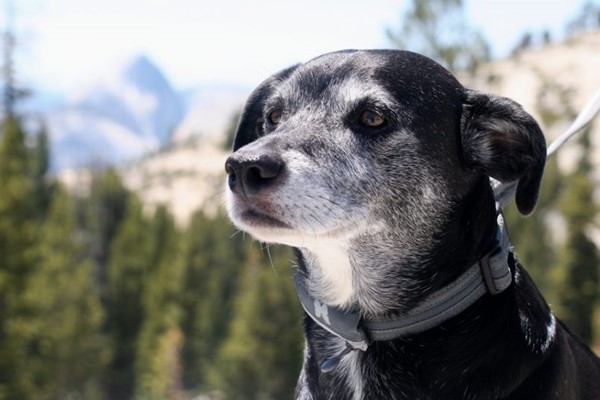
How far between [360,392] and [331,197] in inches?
34.1

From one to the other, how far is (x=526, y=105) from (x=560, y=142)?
7849 centimetres

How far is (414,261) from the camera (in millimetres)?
3729

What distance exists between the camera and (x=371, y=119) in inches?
151

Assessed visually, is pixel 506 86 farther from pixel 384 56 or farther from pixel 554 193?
pixel 384 56

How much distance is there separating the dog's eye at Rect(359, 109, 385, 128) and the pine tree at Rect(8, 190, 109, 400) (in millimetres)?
22549

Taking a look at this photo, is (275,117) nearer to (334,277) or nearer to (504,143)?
(334,277)

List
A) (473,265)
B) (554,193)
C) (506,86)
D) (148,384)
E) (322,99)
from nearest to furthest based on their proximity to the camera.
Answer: (473,265)
(322,99)
(148,384)
(554,193)
(506,86)

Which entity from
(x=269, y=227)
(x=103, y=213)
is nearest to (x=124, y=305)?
(x=103, y=213)

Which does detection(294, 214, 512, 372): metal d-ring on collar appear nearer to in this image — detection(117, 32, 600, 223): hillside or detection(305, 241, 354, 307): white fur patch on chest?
detection(305, 241, 354, 307): white fur patch on chest

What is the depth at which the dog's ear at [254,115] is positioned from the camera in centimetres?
448

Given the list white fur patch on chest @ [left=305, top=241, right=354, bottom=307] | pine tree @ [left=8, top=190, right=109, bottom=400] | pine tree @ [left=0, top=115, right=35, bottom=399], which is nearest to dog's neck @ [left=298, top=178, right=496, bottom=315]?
white fur patch on chest @ [left=305, top=241, right=354, bottom=307]

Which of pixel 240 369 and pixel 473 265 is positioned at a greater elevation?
pixel 473 265

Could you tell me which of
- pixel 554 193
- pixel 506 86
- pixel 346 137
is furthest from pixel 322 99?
pixel 506 86

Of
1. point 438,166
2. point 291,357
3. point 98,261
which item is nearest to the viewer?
point 438,166
